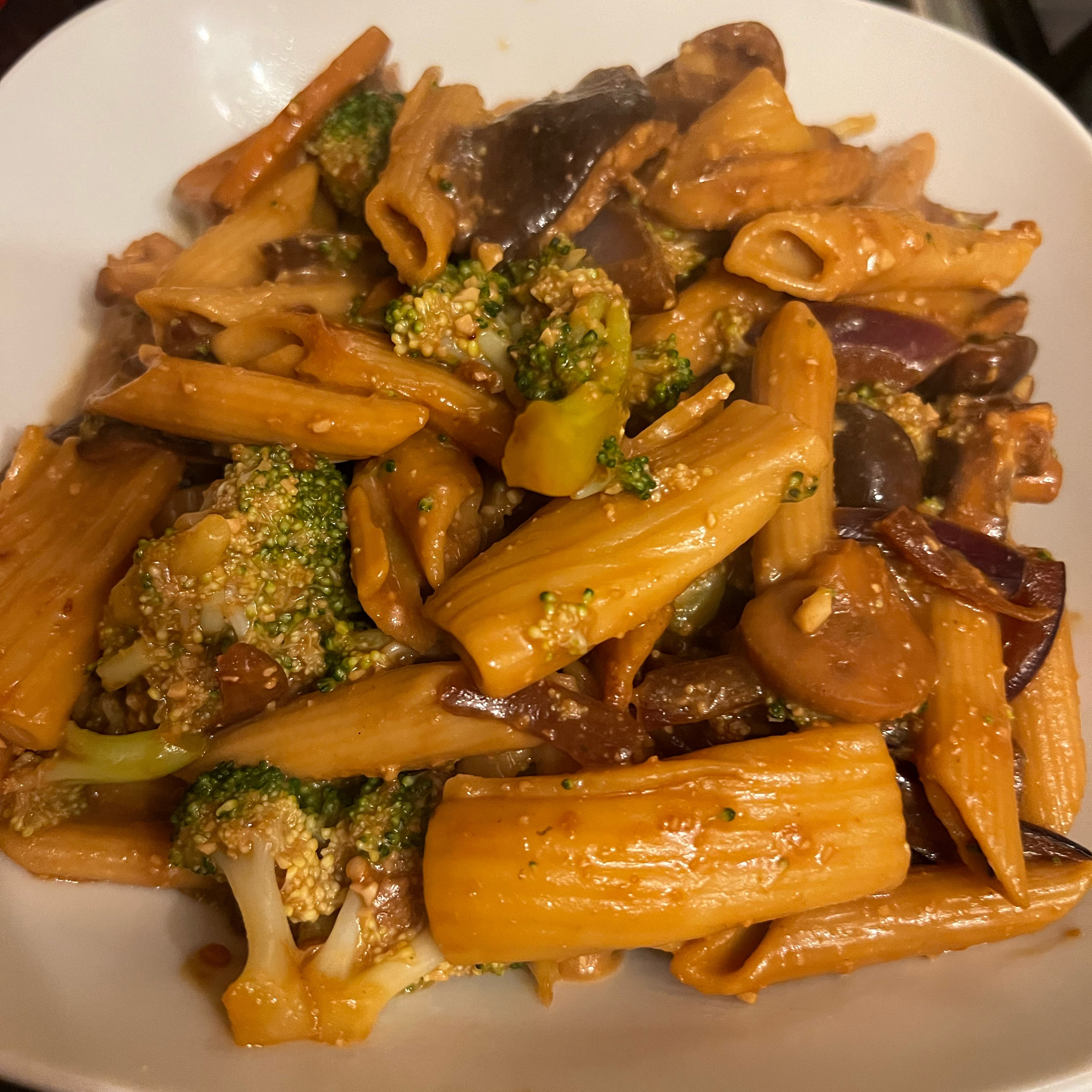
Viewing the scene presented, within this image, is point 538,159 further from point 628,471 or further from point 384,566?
point 384,566

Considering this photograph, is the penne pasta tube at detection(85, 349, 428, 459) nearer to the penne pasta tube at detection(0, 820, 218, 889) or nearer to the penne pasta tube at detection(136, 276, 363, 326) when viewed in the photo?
the penne pasta tube at detection(136, 276, 363, 326)

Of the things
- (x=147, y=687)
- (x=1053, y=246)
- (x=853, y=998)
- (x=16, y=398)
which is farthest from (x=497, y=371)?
(x=1053, y=246)

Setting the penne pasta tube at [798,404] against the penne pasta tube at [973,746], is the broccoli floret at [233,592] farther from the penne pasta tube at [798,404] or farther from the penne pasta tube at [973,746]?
the penne pasta tube at [973,746]

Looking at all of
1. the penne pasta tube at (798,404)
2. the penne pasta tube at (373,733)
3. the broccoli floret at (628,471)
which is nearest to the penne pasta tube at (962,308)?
the penne pasta tube at (798,404)

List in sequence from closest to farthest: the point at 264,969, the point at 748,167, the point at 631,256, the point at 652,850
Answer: the point at 652,850
the point at 264,969
the point at 631,256
the point at 748,167

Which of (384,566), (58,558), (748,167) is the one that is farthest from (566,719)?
(748,167)

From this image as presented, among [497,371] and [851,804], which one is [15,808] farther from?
[851,804]

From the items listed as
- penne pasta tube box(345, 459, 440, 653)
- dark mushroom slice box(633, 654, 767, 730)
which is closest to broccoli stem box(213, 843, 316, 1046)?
penne pasta tube box(345, 459, 440, 653)
